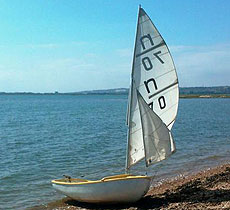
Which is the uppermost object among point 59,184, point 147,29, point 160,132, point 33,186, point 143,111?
point 147,29

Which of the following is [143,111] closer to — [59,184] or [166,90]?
[166,90]

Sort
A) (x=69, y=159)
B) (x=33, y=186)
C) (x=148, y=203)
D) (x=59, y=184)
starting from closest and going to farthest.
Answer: (x=148, y=203) → (x=59, y=184) → (x=33, y=186) → (x=69, y=159)

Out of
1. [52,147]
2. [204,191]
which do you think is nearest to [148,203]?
[204,191]

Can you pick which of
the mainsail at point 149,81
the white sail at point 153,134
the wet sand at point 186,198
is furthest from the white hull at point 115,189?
the mainsail at point 149,81

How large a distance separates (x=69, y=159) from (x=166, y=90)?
11.7 meters

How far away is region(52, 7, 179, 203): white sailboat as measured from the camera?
11898mm

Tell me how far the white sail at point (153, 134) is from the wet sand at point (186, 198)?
155cm

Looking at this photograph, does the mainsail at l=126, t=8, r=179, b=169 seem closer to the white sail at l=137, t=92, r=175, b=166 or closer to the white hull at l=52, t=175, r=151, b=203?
the white sail at l=137, t=92, r=175, b=166

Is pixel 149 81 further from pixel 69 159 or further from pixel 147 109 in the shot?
pixel 69 159

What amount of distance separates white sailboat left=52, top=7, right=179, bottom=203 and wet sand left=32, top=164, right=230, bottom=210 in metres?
0.55

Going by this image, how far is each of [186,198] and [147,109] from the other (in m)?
3.45

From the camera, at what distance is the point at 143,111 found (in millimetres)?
11922

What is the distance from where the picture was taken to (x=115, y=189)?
11281 millimetres

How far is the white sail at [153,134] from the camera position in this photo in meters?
11.9
